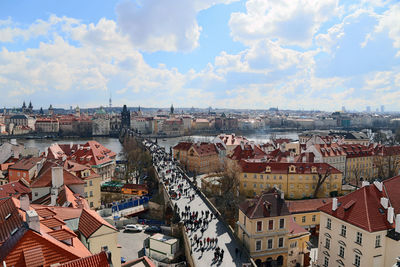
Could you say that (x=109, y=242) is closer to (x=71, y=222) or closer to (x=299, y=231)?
(x=71, y=222)

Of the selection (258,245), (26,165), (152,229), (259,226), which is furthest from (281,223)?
(26,165)

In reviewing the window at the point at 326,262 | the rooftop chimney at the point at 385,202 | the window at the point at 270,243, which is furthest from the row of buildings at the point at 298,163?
the rooftop chimney at the point at 385,202

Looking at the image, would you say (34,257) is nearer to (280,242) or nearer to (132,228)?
(280,242)

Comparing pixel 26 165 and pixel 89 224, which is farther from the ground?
pixel 89 224

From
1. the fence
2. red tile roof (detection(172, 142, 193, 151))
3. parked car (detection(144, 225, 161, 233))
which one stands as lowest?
parked car (detection(144, 225, 161, 233))

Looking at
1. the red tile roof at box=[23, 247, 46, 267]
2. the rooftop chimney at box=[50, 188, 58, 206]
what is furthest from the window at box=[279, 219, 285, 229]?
the rooftop chimney at box=[50, 188, 58, 206]

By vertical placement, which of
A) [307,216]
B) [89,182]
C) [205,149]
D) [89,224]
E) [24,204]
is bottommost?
[307,216]

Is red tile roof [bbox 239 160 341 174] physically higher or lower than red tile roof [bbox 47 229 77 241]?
lower

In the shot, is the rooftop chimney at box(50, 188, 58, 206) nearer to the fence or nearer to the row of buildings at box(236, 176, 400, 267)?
the fence
